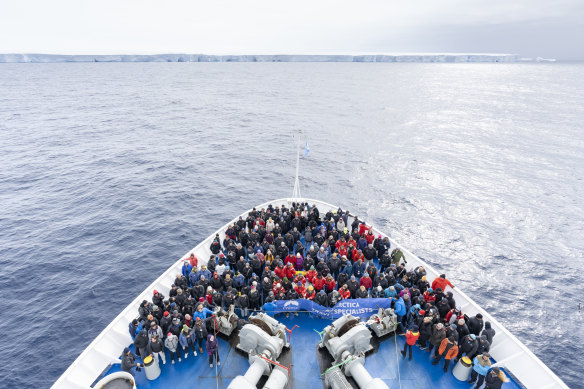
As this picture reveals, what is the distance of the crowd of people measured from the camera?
42.0 ft

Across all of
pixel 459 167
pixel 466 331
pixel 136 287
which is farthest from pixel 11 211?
pixel 459 167

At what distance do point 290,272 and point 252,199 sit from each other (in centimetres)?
2614

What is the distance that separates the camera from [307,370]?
13.1m

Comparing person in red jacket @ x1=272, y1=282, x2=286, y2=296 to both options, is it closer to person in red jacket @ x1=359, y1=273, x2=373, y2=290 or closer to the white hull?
person in red jacket @ x1=359, y1=273, x2=373, y2=290

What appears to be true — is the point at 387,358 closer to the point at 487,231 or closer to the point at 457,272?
the point at 457,272

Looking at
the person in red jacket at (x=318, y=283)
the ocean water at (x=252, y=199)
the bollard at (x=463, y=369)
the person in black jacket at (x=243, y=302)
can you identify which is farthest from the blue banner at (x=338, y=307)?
the ocean water at (x=252, y=199)

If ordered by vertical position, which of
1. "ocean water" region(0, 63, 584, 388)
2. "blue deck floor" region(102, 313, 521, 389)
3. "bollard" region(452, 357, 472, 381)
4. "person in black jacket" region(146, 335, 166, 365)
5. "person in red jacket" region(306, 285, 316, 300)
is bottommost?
"ocean water" region(0, 63, 584, 388)

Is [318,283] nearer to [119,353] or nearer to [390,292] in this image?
[390,292]

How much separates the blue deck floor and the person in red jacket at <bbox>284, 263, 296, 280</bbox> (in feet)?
10.3

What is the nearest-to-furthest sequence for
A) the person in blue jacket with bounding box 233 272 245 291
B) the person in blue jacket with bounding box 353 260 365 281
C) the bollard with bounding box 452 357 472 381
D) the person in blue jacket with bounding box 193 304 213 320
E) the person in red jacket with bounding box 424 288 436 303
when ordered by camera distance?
the bollard with bounding box 452 357 472 381 < the person in blue jacket with bounding box 193 304 213 320 < the person in red jacket with bounding box 424 288 436 303 < the person in blue jacket with bounding box 233 272 245 291 < the person in blue jacket with bounding box 353 260 365 281

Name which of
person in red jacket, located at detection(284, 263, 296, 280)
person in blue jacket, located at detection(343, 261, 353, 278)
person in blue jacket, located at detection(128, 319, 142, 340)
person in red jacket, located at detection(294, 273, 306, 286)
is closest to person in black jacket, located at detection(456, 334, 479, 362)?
person in blue jacket, located at detection(343, 261, 353, 278)

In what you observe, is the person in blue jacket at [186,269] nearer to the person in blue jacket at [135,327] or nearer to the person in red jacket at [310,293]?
the person in blue jacket at [135,327]

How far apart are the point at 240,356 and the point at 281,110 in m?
86.9

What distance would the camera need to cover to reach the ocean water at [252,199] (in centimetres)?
2452
